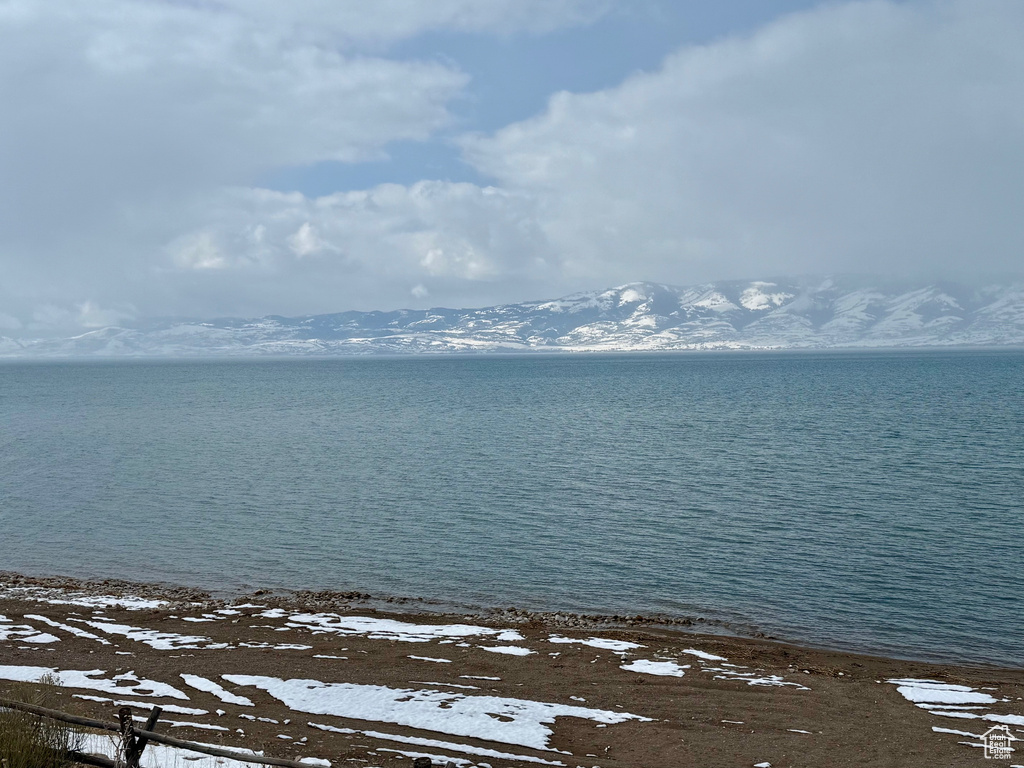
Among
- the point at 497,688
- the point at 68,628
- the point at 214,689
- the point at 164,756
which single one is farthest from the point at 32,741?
the point at 68,628

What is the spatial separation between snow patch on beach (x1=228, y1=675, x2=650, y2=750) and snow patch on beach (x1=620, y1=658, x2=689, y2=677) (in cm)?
298

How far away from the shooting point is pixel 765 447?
64.6 meters

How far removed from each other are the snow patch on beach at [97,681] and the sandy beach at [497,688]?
0.08m

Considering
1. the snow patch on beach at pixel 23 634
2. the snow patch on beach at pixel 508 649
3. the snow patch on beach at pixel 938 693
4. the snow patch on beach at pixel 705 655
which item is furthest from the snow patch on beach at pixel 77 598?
the snow patch on beach at pixel 938 693

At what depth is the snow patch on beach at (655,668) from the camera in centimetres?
1970

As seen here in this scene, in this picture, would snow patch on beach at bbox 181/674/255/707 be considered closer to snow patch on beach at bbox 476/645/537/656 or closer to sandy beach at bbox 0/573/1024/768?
sandy beach at bbox 0/573/1024/768

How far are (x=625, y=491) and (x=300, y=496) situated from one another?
1930 centimetres

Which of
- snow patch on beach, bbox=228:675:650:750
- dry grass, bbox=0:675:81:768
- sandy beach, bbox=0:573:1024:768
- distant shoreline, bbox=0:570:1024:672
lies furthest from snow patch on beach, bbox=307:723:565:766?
distant shoreline, bbox=0:570:1024:672

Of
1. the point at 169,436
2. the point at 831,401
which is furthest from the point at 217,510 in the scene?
the point at 831,401

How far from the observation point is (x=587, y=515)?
4147 cm

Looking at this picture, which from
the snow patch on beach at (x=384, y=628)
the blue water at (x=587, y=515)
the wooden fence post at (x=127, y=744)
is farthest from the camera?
the blue water at (x=587, y=515)

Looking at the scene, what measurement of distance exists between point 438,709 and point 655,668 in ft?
19.7

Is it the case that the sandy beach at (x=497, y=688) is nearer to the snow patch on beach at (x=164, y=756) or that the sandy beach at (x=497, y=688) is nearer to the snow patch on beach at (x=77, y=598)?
the snow patch on beach at (x=164, y=756)

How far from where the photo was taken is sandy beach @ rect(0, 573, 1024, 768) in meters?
15.2
